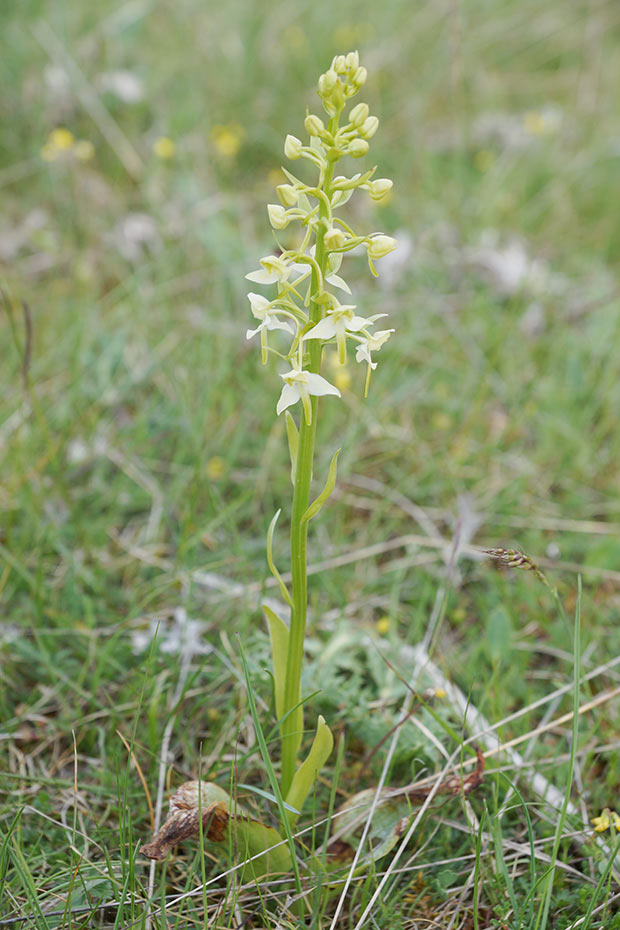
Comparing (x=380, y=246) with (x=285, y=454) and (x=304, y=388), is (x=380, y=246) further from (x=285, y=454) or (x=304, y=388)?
(x=285, y=454)

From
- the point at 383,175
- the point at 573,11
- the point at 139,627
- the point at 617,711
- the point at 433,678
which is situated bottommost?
the point at 617,711

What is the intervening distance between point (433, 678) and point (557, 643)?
0.40 metres

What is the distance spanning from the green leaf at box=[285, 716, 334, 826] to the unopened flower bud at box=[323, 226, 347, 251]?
82 cm

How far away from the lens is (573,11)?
194 inches

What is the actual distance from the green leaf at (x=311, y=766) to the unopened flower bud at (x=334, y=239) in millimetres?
821

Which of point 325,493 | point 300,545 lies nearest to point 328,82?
point 325,493

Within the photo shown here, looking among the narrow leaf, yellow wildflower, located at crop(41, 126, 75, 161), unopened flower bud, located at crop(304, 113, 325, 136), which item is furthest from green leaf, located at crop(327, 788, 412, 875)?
yellow wildflower, located at crop(41, 126, 75, 161)

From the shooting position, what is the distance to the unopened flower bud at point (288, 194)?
126 cm

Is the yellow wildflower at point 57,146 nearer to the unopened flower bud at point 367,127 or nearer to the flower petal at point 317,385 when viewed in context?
the unopened flower bud at point 367,127

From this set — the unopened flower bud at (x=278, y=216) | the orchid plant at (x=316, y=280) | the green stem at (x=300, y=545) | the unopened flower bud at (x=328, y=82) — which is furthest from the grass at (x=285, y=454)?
the unopened flower bud at (x=328, y=82)

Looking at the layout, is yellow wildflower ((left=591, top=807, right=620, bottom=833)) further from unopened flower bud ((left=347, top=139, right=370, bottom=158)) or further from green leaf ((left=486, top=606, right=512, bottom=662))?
unopened flower bud ((left=347, top=139, right=370, bottom=158))

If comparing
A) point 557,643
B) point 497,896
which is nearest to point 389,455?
point 557,643

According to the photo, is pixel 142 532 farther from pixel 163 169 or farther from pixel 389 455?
pixel 163 169

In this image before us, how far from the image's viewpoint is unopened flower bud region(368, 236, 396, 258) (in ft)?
4.24
